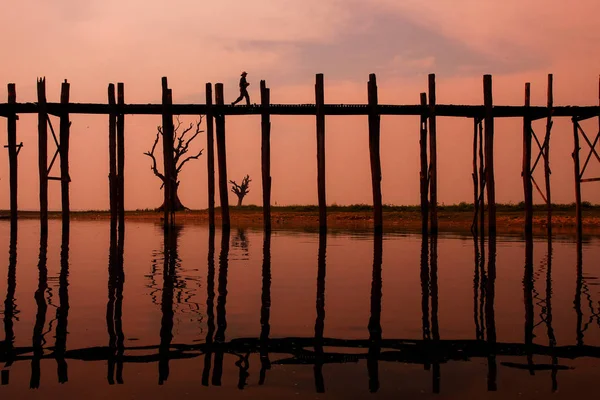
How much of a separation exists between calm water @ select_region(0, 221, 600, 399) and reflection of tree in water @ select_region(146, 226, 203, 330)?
3 cm

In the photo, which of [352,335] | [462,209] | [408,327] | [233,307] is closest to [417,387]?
[352,335]

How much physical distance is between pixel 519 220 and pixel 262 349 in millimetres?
29264

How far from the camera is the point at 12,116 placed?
731 inches

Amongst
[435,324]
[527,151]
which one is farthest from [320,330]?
[527,151]

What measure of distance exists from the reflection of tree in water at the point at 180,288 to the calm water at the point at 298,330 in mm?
29

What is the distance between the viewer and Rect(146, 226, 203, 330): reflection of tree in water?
6.92 meters

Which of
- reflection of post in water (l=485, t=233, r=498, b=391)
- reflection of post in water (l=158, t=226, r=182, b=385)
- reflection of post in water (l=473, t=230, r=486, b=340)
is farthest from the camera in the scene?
reflection of post in water (l=473, t=230, r=486, b=340)

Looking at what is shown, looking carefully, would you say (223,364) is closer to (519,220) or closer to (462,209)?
(519,220)

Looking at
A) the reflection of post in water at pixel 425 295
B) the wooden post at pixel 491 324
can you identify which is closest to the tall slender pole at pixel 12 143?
the reflection of post in water at pixel 425 295

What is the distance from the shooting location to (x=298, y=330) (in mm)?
5996

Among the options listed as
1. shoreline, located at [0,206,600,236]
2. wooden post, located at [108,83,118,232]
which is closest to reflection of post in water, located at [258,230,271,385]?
wooden post, located at [108,83,118,232]

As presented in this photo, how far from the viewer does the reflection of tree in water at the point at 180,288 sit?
6.92m

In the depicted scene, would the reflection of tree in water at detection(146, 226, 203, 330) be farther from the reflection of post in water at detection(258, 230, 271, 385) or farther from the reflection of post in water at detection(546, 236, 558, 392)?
the reflection of post in water at detection(546, 236, 558, 392)

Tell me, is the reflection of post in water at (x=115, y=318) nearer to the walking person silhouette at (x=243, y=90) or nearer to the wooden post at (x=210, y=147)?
the wooden post at (x=210, y=147)
